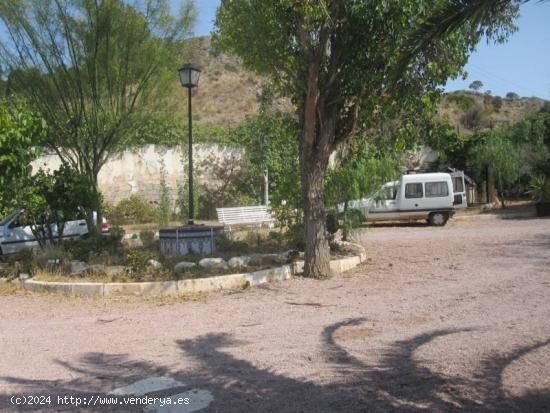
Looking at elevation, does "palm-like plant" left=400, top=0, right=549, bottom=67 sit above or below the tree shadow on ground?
above

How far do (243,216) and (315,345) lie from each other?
13798mm

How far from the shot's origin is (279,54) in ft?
35.6

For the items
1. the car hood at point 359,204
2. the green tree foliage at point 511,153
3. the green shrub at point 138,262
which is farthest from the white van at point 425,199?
the green shrub at point 138,262

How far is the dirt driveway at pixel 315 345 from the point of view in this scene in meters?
4.75

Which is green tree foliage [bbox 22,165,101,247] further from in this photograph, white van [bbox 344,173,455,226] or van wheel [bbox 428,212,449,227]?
van wheel [bbox 428,212,449,227]

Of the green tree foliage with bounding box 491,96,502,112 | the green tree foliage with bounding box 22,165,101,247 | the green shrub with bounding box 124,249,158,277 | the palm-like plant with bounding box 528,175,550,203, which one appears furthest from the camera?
the green tree foliage with bounding box 491,96,502,112

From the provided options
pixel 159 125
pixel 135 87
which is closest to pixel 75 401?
pixel 135 87

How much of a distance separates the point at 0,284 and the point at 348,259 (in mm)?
6522

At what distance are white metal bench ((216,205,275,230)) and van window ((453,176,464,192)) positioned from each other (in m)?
8.21

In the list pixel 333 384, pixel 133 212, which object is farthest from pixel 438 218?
pixel 333 384

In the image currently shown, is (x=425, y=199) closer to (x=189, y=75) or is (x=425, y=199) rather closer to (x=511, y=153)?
(x=511, y=153)

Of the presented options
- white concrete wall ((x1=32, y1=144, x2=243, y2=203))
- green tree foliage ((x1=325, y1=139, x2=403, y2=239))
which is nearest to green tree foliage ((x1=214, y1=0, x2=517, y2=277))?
green tree foliage ((x1=325, y1=139, x2=403, y2=239))

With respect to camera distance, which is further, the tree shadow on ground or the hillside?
the hillside

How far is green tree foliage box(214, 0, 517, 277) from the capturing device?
379 inches
